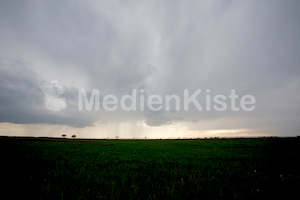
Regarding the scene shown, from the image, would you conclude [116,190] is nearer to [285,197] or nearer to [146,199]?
[146,199]

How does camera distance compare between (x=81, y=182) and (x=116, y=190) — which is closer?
(x=116, y=190)

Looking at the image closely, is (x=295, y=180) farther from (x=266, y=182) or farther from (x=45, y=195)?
(x=45, y=195)

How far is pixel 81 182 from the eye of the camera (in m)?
4.66

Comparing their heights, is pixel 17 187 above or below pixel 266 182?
above

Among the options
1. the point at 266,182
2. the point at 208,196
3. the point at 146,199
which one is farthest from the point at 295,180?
the point at 146,199

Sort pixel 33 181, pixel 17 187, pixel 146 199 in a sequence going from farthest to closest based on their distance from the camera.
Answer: pixel 33 181, pixel 17 187, pixel 146 199

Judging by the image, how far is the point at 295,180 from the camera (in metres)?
4.71

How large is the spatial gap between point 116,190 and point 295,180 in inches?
243

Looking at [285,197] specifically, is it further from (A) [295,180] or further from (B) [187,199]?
(B) [187,199]

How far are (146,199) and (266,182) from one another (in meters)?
4.38

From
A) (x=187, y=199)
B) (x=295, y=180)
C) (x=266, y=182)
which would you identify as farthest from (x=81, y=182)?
(x=295, y=180)

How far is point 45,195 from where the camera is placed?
3.54 meters

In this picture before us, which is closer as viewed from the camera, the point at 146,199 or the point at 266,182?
the point at 146,199

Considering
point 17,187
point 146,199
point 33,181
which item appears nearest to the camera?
point 146,199
